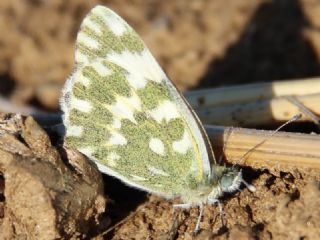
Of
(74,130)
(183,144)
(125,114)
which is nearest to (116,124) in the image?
(125,114)

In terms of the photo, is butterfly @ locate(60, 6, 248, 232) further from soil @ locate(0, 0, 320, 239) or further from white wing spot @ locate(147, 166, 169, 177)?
soil @ locate(0, 0, 320, 239)

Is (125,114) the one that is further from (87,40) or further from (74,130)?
(87,40)

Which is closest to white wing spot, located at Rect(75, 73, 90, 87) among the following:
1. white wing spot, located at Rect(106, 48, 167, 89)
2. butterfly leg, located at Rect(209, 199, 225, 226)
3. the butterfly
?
the butterfly

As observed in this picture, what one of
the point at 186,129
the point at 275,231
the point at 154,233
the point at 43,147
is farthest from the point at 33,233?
the point at 275,231

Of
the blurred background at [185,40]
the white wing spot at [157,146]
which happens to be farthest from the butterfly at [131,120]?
the blurred background at [185,40]

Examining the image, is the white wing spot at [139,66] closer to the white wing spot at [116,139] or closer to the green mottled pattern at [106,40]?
the green mottled pattern at [106,40]

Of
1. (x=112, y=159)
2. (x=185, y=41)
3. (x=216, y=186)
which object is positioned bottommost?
(x=185, y=41)

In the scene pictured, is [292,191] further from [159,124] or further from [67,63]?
[67,63]
